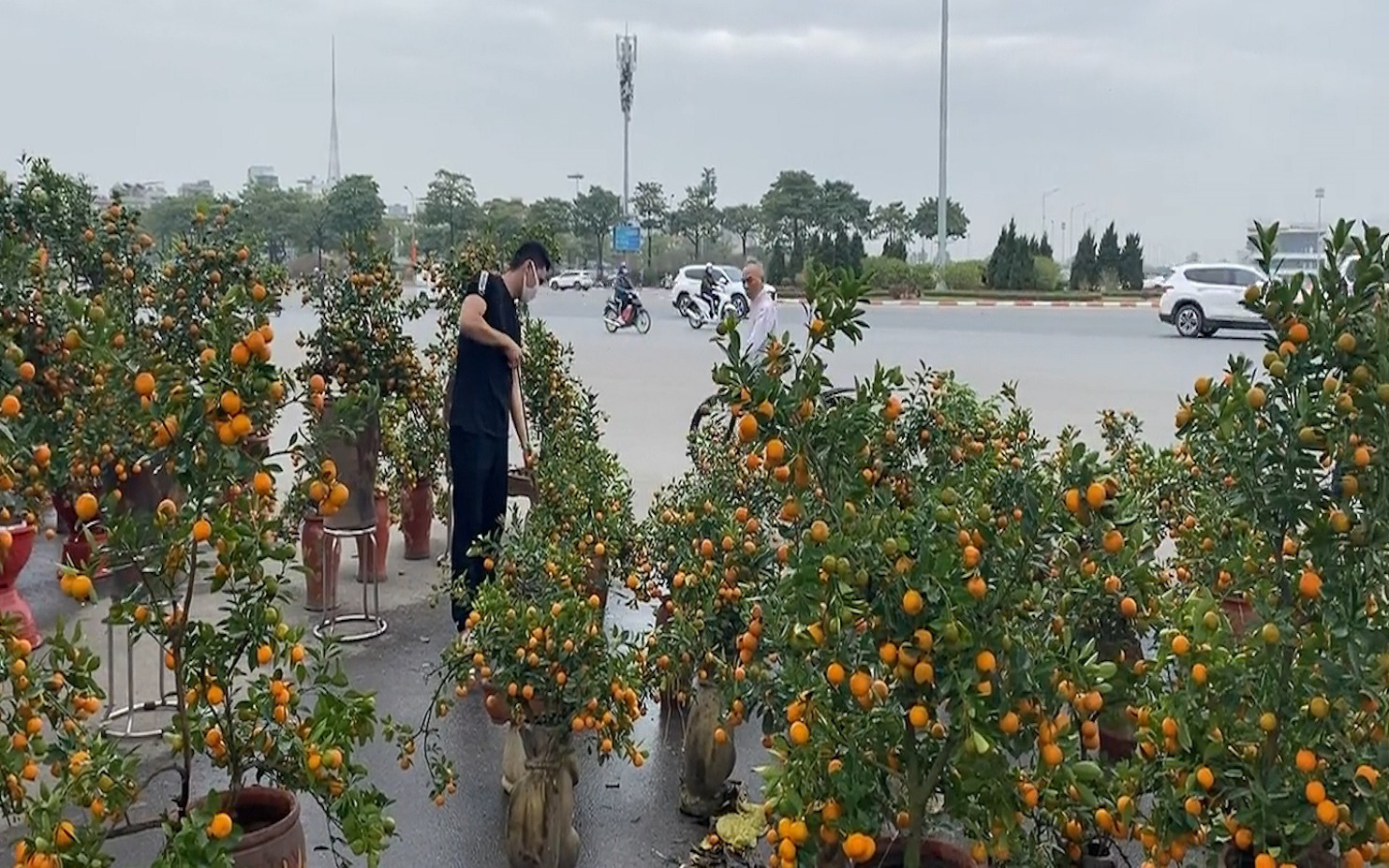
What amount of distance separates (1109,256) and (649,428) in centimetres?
2884

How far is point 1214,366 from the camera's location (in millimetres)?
13539

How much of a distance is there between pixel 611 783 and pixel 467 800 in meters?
0.41

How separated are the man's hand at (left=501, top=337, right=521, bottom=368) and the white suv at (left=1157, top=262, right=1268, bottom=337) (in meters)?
15.9

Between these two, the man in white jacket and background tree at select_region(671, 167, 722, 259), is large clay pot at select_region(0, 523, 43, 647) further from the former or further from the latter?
background tree at select_region(671, 167, 722, 259)

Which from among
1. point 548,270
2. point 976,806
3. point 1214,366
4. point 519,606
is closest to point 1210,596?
point 976,806

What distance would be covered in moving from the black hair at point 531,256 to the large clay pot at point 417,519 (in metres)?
1.78

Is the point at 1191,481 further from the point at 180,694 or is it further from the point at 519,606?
the point at 180,694

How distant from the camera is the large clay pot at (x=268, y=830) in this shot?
189cm

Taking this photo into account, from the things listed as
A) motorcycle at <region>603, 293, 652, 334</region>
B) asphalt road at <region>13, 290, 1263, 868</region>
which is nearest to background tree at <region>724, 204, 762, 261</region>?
asphalt road at <region>13, 290, 1263, 868</region>

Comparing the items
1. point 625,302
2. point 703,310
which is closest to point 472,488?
point 625,302

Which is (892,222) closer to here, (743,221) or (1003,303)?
(743,221)

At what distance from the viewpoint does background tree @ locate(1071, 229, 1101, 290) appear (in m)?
34.3

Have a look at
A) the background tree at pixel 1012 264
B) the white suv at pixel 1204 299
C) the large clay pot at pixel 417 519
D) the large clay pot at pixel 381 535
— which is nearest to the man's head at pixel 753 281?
the large clay pot at pixel 417 519

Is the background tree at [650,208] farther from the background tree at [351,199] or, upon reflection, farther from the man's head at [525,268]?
the man's head at [525,268]
